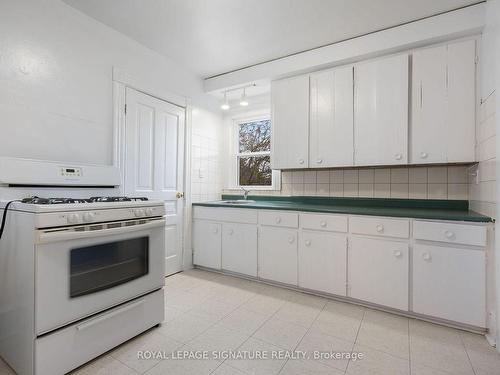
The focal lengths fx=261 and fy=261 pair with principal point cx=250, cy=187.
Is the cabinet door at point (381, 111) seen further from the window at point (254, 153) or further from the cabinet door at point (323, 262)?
the window at point (254, 153)

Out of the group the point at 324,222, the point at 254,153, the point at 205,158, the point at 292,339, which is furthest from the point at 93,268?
the point at 254,153

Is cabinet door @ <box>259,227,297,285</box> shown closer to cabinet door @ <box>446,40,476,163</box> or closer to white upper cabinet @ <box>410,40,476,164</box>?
white upper cabinet @ <box>410,40,476,164</box>

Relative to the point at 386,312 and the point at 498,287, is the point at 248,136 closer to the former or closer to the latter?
the point at 386,312

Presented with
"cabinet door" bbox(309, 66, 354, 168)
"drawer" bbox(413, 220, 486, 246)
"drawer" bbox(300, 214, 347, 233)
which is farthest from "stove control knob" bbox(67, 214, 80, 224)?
"drawer" bbox(413, 220, 486, 246)

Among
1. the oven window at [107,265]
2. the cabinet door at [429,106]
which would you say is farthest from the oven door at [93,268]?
the cabinet door at [429,106]

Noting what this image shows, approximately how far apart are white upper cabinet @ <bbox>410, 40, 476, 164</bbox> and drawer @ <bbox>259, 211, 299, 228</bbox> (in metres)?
1.14

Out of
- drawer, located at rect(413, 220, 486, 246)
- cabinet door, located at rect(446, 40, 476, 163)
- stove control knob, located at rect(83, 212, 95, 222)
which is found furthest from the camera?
cabinet door, located at rect(446, 40, 476, 163)

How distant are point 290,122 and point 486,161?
1651 millimetres

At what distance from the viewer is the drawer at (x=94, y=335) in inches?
51.0

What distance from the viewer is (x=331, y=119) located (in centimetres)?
259

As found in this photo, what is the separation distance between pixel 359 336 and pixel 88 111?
2.69m

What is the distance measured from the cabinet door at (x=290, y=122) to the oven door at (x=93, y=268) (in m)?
1.55

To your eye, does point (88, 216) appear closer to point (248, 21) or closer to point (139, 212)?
point (139, 212)

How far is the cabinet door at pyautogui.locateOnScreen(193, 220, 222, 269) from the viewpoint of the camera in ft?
9.81
